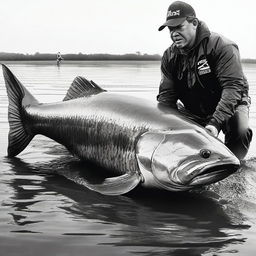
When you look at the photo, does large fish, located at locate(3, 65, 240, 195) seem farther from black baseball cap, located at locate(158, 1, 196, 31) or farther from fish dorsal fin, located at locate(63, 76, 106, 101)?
black baseball cap, located at locate(158, 1, 196, 31)

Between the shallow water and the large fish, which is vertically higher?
the large fish

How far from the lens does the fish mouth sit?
5.17 metres

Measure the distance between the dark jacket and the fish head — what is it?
101 cm

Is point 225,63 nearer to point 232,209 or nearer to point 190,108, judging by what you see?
point 190,108

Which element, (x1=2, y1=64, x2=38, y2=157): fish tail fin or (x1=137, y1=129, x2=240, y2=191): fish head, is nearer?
(x1=137, y1=129, x2=240, y2=191): fish head

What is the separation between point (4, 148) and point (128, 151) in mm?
2957

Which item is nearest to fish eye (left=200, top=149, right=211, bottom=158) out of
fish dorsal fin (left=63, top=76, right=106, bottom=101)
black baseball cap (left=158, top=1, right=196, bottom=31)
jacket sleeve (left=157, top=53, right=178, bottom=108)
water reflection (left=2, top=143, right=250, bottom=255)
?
water reflection (left=2, top=143, right=250, bottom=255)

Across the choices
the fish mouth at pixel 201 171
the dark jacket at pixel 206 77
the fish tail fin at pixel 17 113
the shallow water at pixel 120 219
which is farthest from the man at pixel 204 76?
the fish tail fin at pixel 17 113

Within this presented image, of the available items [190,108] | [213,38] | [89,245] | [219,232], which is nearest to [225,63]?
[213,38]

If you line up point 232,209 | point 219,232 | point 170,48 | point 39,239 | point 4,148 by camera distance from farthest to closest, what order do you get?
point 4,148 < point 170,48 < point 232,209 < point 219,232 < point 39,239

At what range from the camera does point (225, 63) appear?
6.98m

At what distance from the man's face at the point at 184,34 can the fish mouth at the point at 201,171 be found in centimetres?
217

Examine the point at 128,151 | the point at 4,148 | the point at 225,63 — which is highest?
the point at 225,63

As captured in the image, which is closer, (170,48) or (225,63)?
(225,63)
